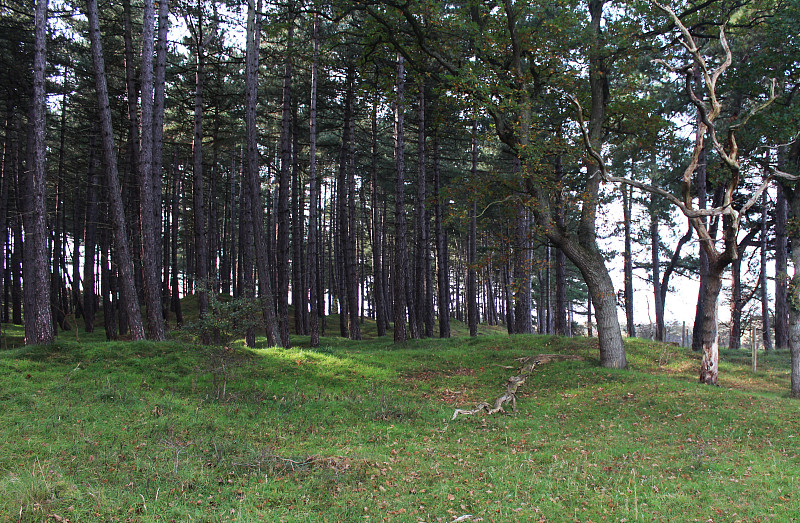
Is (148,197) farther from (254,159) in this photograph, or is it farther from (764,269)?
(764,269)

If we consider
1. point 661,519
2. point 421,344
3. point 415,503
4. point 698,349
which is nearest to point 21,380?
point 415,503

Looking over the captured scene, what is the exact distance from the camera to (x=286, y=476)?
20.5 ft

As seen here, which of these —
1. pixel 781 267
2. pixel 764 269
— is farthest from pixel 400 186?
pixel 781 267

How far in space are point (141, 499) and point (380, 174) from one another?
27.0m

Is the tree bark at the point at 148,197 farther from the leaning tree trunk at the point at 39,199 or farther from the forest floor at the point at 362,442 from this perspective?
the leaning tree trunk at the point at 39,199

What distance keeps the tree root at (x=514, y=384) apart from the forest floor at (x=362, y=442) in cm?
22

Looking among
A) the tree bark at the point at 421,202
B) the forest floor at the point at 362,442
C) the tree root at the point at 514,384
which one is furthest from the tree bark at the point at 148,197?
the tree bark at the point at 421,202

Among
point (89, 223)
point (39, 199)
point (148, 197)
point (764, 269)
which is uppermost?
point (89, 223)

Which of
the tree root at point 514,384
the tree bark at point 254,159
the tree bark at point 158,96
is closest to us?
the tree root at point 514,384

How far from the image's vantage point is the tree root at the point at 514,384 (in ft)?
34.3

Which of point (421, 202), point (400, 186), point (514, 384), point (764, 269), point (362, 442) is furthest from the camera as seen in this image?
point (764, 269)

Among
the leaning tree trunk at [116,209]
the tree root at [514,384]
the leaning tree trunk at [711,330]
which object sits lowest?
the tree root at [514,384]

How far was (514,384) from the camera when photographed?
12328 millimetres

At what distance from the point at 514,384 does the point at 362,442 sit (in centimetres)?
560
